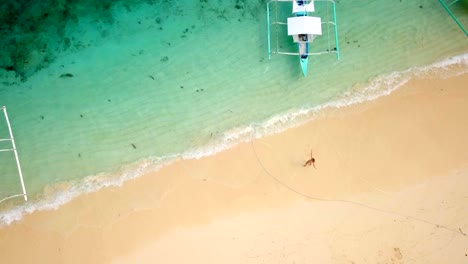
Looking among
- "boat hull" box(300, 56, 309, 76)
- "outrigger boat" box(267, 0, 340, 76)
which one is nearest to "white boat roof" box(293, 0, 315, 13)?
"outrigger boat" box(267, 0, 340, 76)

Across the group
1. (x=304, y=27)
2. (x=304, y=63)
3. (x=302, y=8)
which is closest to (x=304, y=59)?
(x=304, y=63)

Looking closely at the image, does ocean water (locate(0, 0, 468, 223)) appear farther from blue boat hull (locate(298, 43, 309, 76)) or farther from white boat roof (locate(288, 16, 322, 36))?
white boat roof (locate(288, 16, 322, 36))

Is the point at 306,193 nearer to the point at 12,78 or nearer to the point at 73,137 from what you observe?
the point at 73,137

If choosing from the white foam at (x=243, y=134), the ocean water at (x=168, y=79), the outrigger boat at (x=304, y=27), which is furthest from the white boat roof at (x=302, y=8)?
the white foam at (x=243, y=134)

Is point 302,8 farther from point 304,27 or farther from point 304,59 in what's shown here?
point 304,59

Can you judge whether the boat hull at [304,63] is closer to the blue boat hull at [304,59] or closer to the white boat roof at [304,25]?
the blue boat hull at [304,59]

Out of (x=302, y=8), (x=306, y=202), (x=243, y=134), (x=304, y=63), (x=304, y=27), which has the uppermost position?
(x=302, y=8)
